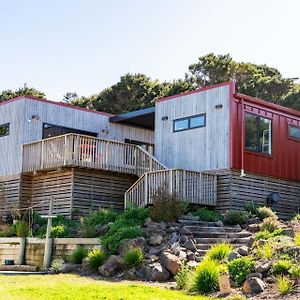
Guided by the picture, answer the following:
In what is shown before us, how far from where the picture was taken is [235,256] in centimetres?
1241

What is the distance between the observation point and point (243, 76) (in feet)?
144

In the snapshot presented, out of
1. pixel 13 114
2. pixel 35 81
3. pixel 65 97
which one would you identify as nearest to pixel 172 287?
pixel 13 114

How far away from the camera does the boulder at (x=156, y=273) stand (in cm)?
1294

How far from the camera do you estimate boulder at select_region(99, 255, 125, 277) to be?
45.2ft

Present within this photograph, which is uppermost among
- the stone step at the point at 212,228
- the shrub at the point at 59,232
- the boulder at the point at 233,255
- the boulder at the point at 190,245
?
the stone step at the point at 212,228

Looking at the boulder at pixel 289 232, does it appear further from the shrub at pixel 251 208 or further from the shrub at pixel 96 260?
the shrub at pixel 96 260

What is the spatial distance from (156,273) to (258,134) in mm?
9440

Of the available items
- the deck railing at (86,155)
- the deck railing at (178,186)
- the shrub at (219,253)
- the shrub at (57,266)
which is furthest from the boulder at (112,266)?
the deck railing at (86,155)

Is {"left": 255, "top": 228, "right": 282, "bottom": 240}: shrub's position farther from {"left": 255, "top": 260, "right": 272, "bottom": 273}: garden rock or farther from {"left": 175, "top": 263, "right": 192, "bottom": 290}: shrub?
{"left": 175, "top": 263, "right": 192, "bottom": 290}: shrub

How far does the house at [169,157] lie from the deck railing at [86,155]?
0.12 ft

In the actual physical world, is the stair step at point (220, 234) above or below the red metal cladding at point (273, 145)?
below

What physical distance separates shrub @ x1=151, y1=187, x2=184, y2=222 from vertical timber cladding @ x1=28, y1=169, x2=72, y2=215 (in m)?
4.90

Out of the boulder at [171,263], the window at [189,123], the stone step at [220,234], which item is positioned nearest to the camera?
the boulder at [171,263]

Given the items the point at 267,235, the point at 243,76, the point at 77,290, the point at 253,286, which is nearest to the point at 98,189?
the point at 267,235
